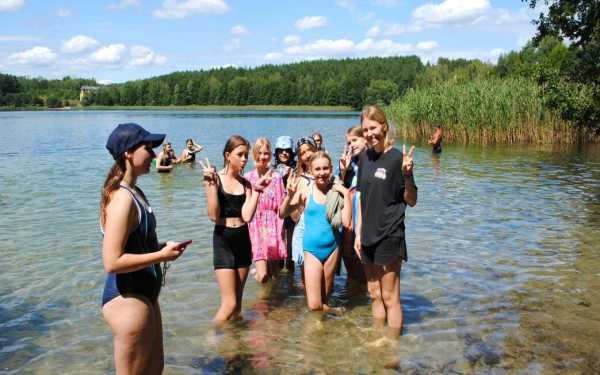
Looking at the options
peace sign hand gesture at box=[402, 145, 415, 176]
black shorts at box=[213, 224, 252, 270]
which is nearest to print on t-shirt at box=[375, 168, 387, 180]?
peace sign hand gesture at box=[402, 145, 415, 176]

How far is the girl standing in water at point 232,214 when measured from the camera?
5.62m

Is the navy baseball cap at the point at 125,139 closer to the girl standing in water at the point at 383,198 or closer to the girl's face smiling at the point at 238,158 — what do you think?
the girl's face smiling at the point at 238,158

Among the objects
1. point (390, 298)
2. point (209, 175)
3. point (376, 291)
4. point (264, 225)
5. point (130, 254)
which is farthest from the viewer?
point (264, 225)

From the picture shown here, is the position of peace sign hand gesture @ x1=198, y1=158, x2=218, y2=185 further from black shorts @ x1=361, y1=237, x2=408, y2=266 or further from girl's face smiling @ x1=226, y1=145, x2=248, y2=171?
black shorts @ x1=361, y1=237, x2=408, y2=266

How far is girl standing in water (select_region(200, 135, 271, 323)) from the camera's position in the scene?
5617 mm

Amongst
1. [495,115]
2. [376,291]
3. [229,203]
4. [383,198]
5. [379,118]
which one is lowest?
[376,291]

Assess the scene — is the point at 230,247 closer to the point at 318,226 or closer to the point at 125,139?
the point at 318,226

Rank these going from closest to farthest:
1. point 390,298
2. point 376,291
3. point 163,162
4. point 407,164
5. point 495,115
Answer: point 407,164
point 390,298
point 376,291
point 163,162
point 495,115

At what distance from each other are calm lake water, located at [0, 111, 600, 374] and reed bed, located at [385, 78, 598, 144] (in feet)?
58.4

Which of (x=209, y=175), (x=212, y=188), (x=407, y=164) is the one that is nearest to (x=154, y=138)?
(x=209, y=175)

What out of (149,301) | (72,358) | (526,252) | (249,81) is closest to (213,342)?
(72,358)

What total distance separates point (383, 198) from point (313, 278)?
161 cm

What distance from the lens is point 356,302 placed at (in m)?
7.25

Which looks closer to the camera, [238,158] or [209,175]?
[209,175]
